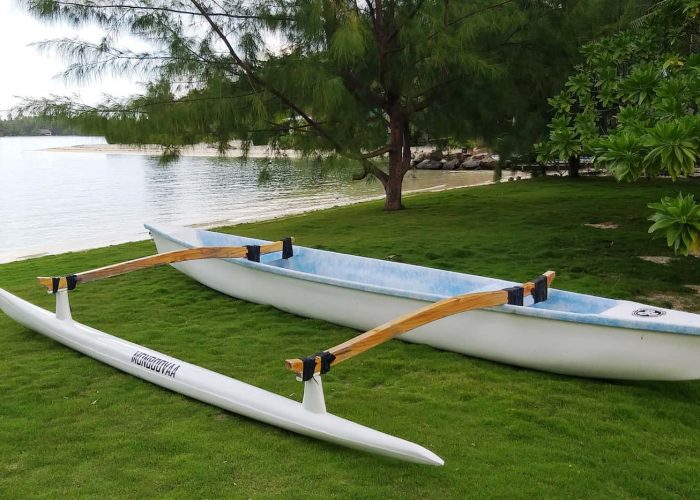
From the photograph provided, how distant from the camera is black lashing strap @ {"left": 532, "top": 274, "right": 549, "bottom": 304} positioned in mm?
3395

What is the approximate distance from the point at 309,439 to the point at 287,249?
2.40 m

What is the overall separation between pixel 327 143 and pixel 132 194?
→ 1209cm

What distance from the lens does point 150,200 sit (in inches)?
669

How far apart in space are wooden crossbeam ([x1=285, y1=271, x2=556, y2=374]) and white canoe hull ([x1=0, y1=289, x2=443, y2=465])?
243mm

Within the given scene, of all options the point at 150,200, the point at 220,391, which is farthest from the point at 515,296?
the point at 150,200

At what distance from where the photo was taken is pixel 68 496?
229 cm

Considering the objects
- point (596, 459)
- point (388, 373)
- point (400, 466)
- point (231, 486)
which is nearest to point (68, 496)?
point (231, 486)

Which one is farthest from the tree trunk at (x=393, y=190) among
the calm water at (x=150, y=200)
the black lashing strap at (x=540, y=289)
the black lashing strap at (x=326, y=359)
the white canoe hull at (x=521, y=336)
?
the black lashing strap at (x=326, y=359)

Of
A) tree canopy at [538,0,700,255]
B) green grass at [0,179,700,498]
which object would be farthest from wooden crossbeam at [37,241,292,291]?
tree canopy at [538,0,700,255]

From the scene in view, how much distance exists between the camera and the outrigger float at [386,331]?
2643 millimetres

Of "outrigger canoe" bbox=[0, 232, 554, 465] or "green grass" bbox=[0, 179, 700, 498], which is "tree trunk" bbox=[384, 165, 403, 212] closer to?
"green grass" bbox=[0, 179, 700, 498]

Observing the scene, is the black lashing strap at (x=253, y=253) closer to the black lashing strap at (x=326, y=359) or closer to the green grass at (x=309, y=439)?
the green grass at (x=309, y=439)

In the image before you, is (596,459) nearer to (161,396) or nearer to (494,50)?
(161,396)

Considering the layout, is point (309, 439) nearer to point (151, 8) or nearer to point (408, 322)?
point (408, 322)
